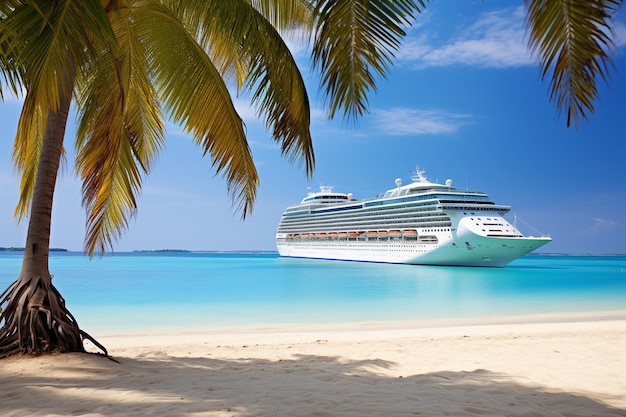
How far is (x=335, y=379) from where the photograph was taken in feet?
12.3

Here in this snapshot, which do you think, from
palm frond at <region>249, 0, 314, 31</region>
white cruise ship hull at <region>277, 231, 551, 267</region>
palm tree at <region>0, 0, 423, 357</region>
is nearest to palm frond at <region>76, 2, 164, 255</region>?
palm tree at <region>0, 0, 423, 357</region>

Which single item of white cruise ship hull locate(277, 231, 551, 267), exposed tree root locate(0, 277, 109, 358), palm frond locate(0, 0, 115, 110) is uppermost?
palm frond locate(0, 0, 115, 110)

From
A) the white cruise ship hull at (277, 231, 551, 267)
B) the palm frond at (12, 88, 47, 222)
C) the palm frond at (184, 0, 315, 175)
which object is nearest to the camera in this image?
the palm frond at (184, 0, 315, 175)

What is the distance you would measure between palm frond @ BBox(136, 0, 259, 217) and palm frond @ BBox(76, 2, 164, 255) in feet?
0.76

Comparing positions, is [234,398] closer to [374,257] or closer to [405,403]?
[405,403]

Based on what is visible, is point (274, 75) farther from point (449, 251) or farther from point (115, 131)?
point (449, 251)

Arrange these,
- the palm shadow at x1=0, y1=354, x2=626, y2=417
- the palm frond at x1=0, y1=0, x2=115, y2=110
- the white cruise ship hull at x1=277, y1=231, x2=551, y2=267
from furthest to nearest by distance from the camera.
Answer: the white cruise ship hull at x1=277, y1=231, x2=551, y2=267
the palm shadow at x1=0, y1=354, x2=626, y2=417
the palm frond at x1=0, y1=0, x2=115, y2=110

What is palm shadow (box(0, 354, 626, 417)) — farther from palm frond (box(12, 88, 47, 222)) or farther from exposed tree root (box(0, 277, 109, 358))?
palm frond (box(12, 88, 47, 222))

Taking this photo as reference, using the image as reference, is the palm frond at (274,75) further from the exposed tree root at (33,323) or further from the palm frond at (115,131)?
the exposed tree root at (33,323)

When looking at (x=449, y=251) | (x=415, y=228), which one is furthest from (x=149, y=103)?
(x=415, y=228)

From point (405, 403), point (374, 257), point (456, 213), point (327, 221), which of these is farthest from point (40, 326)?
point (327, 221)

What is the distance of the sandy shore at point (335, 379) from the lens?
8.95ft

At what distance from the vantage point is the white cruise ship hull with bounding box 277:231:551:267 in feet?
96.4

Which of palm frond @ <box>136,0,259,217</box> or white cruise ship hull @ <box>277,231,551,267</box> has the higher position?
palm frond @ <box>136,0,259,217</box>
